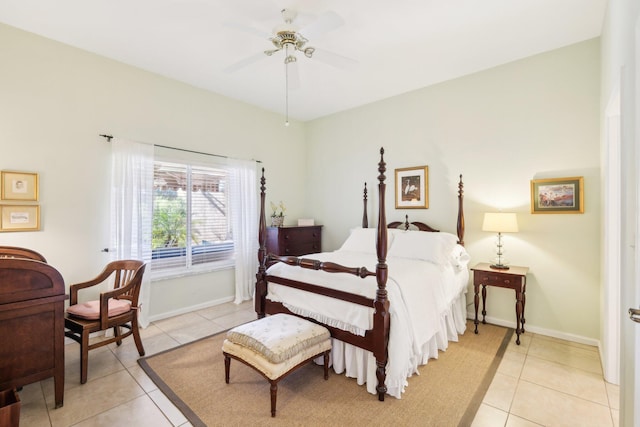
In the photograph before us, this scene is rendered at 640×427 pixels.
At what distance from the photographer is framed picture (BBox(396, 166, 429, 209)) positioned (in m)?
4.04

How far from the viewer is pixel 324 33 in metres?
2.28

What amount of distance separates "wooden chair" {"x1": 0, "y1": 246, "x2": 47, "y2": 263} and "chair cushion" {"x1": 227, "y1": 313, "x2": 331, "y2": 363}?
1986 millimetres

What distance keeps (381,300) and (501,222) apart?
1.89 m

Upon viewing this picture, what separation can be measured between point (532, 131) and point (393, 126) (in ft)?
5.72

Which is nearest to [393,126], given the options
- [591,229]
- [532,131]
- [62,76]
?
[532,131]

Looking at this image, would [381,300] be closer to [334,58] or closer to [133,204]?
[334,58]

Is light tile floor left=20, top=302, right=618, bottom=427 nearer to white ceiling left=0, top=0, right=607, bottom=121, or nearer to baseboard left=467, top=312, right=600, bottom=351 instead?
baseboard left=467, top=312, right=600, bottom=351

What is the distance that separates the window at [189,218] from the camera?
375cm

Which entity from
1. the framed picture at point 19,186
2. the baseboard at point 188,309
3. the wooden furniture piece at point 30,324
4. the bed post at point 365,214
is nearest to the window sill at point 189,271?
the baseboard at point 188,309

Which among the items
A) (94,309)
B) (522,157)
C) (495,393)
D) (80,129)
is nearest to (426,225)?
(522,157)

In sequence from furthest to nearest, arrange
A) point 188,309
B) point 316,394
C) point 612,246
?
point 188,309 → point 612,246 → point 316,394

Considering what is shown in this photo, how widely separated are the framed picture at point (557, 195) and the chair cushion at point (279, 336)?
2720 millimetres

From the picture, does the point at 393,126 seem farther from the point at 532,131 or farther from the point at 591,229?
the point at 591,229

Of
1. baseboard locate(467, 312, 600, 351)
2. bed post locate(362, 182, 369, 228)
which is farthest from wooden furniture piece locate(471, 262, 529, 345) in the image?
bed post locate(362, 182, 369, 228)
